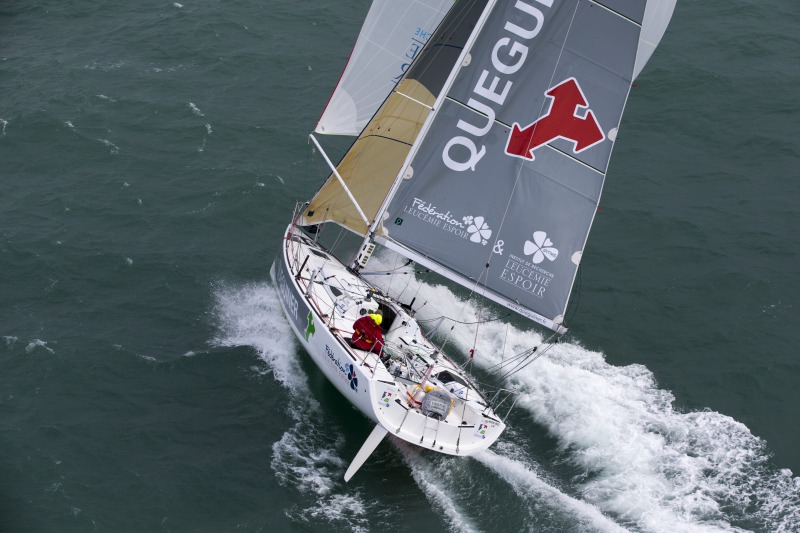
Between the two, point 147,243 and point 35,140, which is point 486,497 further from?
point 35,140

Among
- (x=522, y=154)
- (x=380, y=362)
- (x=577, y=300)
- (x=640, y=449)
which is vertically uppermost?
(x=522, y=154)

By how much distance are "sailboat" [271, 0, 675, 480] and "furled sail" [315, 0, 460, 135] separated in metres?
0.07

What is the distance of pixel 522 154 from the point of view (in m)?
28.6

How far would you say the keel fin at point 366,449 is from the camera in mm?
27938

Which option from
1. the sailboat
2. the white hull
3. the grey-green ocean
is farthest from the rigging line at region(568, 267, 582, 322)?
the white hull

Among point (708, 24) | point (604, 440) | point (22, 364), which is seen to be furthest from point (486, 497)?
point (708, 24)

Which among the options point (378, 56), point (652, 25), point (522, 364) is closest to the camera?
point (652, 25)

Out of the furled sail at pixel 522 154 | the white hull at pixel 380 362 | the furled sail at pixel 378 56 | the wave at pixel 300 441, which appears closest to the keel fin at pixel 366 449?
the white hull at pixel 380 362

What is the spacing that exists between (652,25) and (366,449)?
14.0m

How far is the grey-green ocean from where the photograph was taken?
28203 mm

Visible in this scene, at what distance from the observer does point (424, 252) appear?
2970cm

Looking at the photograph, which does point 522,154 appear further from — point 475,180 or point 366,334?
point 366,334

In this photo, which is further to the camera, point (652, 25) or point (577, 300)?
point (577, 300)

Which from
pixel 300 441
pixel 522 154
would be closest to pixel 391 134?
pixel 522 154
